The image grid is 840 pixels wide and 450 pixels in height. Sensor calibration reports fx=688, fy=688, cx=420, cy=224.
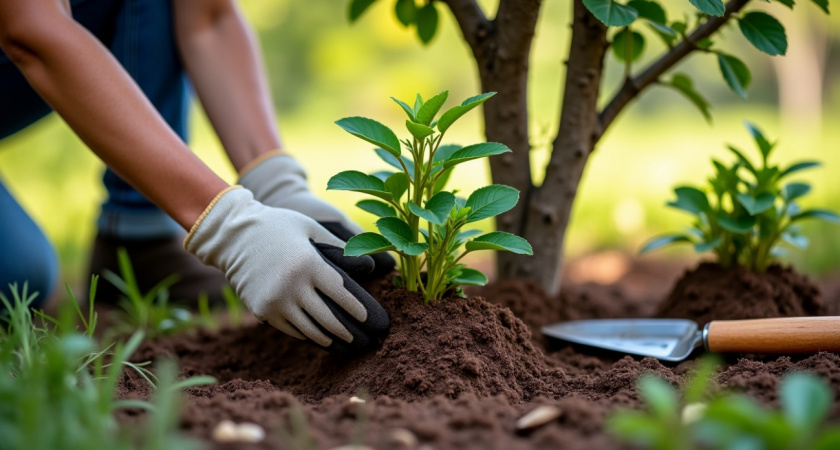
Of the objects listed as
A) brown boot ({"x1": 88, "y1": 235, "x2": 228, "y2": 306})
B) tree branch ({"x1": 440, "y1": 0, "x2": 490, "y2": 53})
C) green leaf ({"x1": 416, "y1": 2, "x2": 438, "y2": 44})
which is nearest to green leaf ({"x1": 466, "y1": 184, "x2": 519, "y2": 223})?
tree branch ({"x1": 440, "y1": 0, "x2": 490, "y2": 53})

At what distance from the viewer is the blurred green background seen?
3549mm

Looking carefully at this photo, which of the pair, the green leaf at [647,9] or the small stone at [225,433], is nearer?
the small stone at [225,433]

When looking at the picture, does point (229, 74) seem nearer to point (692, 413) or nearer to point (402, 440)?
point (402, 440)

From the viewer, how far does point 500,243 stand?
117 cm

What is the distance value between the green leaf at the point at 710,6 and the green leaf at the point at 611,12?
11 cm

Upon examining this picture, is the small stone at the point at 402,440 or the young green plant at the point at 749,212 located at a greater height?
the young green plant at the point at 749,212

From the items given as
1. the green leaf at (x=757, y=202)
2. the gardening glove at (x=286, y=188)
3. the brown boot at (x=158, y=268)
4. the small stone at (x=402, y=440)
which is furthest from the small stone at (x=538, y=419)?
the brown boot at (x=158, y=268)

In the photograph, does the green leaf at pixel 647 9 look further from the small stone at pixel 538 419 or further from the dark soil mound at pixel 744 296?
the small stone at pixel 538 419

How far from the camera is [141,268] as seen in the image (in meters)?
2.28

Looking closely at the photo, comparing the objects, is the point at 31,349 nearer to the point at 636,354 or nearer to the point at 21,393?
the point at 21,393

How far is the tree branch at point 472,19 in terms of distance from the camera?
1.62 meters

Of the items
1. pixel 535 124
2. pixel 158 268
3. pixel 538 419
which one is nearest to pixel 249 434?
pixel 538 419

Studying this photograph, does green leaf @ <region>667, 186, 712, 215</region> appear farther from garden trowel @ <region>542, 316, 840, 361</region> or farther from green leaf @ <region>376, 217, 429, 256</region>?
green leaf @ <region>376, 217, 429, 256</region>

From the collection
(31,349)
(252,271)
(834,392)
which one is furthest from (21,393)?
(834,392)
